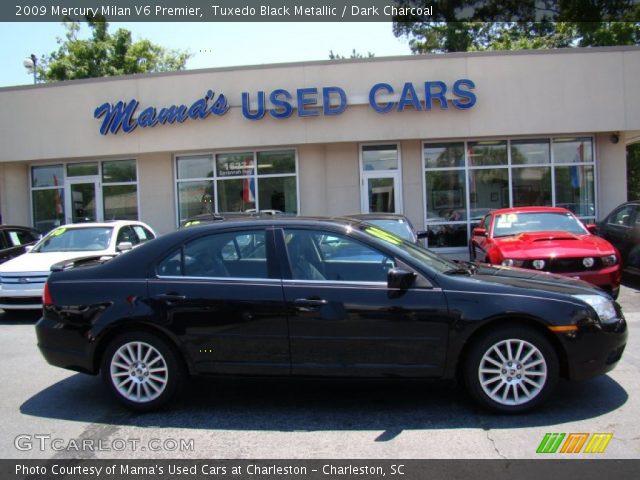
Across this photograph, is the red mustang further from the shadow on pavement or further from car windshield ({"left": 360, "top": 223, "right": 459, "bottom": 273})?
car windshield ({"left": 360, "top": 223, "right": 459, "bottom": 273})

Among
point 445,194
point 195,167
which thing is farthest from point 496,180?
point 195,167

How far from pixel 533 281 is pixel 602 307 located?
21.4 inches

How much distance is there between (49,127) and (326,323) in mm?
13554

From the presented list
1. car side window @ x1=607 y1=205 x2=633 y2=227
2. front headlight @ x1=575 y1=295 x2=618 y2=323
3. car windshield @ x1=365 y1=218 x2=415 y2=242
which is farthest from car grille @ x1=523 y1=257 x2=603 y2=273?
car side window @ x1=607 y1=205 x2=633 y2=227

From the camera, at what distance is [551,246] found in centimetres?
809

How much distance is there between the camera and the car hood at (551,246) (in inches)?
308

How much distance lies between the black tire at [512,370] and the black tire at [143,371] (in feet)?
7.77

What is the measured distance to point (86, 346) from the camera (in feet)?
15.5

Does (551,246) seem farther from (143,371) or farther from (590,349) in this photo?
(143,371)

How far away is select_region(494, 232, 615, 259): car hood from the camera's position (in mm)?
7828
